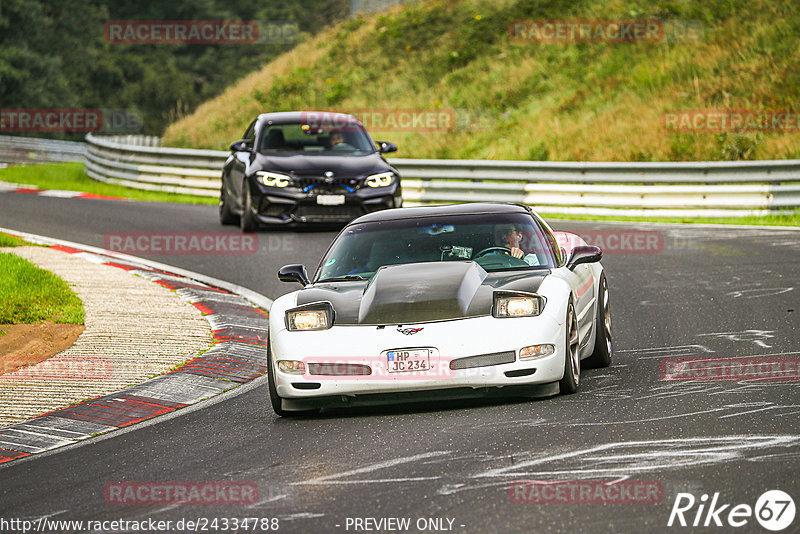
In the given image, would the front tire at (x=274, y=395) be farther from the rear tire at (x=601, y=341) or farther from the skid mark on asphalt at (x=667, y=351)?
the skid mark on asphalt at (x=667, y=351)

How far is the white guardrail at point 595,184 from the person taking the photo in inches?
765

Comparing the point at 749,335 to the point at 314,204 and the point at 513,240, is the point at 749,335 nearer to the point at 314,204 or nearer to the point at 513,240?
the point at 513,240

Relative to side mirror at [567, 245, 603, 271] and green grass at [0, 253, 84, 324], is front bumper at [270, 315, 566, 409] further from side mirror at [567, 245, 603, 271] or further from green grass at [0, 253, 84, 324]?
green grass at [0, 253, 84, 324]

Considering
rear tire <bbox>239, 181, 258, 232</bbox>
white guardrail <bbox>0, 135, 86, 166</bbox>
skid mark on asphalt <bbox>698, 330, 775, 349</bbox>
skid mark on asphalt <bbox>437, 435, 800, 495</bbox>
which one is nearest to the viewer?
skid mark on asphalt <bbox>437, 435, 800, 495</bbox>

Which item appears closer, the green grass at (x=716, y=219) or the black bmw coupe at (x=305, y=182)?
the black bmw coupe at (x=305, y=182)

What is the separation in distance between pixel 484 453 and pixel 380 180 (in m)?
11.8

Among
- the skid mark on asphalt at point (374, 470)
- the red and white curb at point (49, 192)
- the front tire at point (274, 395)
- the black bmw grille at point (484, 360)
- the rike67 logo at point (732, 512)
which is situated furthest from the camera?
the red and white curb at point (49, 192)

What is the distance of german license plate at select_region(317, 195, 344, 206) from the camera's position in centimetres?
1747

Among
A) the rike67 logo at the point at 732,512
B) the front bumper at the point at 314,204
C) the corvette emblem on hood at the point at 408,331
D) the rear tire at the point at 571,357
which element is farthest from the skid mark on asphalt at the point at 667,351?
the front bumper at the point at 314,204

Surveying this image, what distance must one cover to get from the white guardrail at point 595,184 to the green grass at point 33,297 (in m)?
10.7

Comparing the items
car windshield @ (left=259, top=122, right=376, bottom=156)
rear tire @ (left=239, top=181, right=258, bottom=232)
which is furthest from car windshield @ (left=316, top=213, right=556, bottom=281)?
car windshield @ (left=259, top=122, right=376, bottom=156)

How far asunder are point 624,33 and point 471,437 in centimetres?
2877

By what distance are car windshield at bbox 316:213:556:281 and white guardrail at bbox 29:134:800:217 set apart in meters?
11.4

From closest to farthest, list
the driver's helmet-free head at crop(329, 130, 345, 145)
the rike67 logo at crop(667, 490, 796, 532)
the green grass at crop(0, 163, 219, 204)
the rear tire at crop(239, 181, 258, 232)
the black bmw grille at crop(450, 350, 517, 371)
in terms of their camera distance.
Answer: the rike67 logo at crop(667, 490, 796, 532) < the black bmw grille at crop(450, 350, 517, 371) < the rear tire at crop(239, 181, 258, 232) < the driver's helmet-free head at crop(329, 130, 345, 145) < the green grass at crop(0, 163, 219, 204)
